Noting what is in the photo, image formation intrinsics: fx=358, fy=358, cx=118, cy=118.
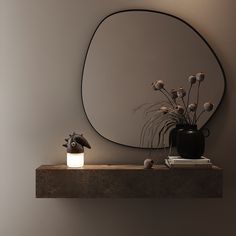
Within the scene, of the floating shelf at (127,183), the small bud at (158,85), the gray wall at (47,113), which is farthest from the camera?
the gray wall at (47,113)

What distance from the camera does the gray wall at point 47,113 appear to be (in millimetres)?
2045

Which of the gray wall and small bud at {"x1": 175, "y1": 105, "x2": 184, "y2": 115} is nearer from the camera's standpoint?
small bud at {"x1": 175, "y1": 105, "x2": 184, "y2": 115}

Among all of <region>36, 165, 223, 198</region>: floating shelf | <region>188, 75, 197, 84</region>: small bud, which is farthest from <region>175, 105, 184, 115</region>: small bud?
<region>36, 165, 223, 198</region>: floating shelf

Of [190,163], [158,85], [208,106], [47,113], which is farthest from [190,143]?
[47,113]

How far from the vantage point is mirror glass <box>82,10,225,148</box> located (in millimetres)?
2035

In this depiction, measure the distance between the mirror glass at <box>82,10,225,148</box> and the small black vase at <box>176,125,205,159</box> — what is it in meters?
0.18

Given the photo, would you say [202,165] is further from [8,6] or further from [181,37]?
[8,6]

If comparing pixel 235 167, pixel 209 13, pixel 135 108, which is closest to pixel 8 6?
pixel 135 108

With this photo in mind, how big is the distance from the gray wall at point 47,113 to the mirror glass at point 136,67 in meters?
0.06

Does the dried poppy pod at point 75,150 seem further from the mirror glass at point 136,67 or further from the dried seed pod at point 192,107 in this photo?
the dried seed pod at point 192,107

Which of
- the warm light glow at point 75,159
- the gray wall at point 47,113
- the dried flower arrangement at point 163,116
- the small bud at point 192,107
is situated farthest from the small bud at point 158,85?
the warm light glow at point 75,159

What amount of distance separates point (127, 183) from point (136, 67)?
0.66m

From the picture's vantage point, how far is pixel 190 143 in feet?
6.10

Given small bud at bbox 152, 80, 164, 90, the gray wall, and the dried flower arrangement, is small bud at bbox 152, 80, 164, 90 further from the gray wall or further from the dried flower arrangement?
the gray wall
